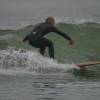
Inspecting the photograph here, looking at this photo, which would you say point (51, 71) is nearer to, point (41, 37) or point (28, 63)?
point (41, 37)

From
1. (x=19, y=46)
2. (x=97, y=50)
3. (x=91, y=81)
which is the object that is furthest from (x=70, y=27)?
(x=91, y=81)

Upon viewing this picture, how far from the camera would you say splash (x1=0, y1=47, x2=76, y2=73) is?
16.7 metres

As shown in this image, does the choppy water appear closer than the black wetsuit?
Yes

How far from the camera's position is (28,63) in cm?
1764

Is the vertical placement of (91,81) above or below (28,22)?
below

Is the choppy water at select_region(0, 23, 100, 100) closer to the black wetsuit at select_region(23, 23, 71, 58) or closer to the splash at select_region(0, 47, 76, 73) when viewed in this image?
the splash at select_region(0, 47, 76, 73)

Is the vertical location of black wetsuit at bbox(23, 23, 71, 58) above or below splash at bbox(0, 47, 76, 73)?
above

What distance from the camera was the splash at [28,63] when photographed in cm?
1673

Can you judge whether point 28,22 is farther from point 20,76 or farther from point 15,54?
point 20,76

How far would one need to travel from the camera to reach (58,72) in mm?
16438

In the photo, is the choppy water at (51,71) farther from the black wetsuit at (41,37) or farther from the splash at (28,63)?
the black wetsuit at (41,37)

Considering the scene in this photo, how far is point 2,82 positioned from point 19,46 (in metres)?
8.93

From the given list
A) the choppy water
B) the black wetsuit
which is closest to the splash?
the choppy water

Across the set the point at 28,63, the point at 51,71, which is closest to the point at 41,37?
the point at 28,63
